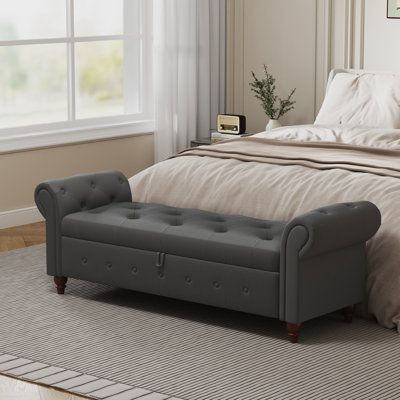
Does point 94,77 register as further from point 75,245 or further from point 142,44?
point 75,245

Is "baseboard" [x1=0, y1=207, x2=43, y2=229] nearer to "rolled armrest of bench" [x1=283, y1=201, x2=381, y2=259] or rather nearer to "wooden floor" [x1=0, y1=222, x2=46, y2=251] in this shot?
"wooden floor" [x1=0, y1=222, x2=46, y2=251]

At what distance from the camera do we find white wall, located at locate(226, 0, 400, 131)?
673 centimetres

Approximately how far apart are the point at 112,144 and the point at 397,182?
2.85 meters

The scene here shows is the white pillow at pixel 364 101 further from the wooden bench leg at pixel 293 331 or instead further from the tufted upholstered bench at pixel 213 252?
the wooden bench leg at pixel 293 331

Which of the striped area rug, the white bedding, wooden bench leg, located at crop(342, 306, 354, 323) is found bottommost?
the striped area rug

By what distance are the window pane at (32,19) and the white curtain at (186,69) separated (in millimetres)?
717

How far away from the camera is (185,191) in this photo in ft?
16.6

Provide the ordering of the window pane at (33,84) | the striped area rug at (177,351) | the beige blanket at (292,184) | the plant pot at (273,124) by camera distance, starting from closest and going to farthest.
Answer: the striped area rug at (177,351) < the beige blanket at (292,184) < the window pane at (33,84) < the plant pot at (273,124)

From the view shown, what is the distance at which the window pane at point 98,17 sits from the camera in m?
6.79

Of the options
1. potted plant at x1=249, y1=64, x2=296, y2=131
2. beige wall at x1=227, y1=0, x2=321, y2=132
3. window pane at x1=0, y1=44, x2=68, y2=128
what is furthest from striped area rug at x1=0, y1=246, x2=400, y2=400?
beige wall at x1=227, y1=0, x2=321, y2=132


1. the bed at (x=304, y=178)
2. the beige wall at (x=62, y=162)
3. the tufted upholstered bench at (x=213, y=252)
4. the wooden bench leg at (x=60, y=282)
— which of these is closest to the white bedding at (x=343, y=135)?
the bed at (x=304, y=178)

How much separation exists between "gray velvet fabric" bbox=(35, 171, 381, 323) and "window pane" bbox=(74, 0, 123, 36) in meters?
2.11

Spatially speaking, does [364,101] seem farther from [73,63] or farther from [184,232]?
[184,232]

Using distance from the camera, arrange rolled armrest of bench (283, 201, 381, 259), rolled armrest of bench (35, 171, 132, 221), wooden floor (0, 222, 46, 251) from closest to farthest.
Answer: rolled armrest of bench (283, 201, 381, 259)
rolled armrest of bench (35, 171, 132, 221)
wooden floor (0, 222, 46, 251)
